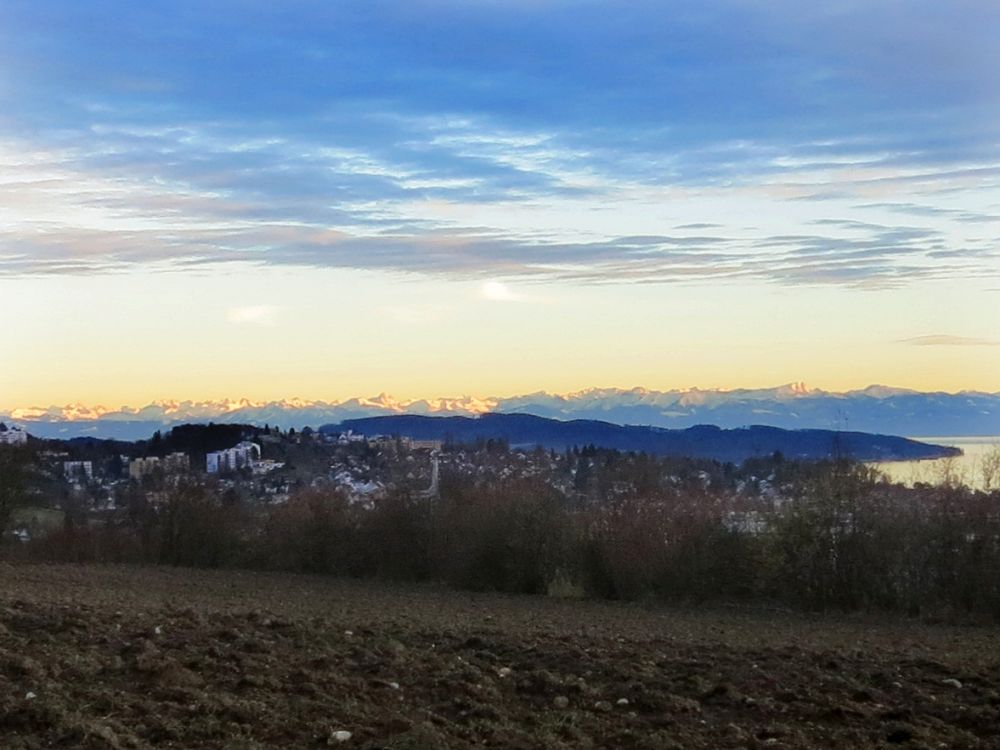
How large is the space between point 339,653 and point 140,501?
1472 inches

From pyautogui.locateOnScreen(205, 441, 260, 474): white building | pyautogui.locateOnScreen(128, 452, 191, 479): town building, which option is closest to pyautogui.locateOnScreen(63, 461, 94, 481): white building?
pyautogui.locateOnScreen(128, 452, 191, 479): town building

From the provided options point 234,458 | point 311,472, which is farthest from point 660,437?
point 234,458

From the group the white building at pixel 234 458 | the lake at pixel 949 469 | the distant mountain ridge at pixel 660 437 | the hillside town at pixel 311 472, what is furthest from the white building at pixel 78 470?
the lake at pixel 949 469

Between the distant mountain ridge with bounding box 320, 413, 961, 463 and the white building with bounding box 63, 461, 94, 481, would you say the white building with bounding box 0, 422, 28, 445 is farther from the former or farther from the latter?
the distant mountain ridge with bounding box 320, 413, 961, 463

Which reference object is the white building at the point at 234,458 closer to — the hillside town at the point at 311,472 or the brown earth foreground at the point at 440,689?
the hillside town at the point at 311,472

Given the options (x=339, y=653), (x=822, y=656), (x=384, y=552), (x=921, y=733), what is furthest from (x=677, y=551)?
(x=921, y=733)

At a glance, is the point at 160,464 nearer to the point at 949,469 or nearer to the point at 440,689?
the point at 949,469

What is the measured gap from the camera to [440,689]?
1009cm

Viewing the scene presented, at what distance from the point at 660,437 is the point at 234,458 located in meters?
24.1

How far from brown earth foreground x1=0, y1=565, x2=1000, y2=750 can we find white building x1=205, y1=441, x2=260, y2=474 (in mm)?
41041

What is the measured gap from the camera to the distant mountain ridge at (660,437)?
126 ft

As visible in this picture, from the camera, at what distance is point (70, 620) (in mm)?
13492

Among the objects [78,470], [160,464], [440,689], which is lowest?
[78,470]

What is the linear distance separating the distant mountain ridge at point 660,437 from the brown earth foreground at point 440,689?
78.9 feet
